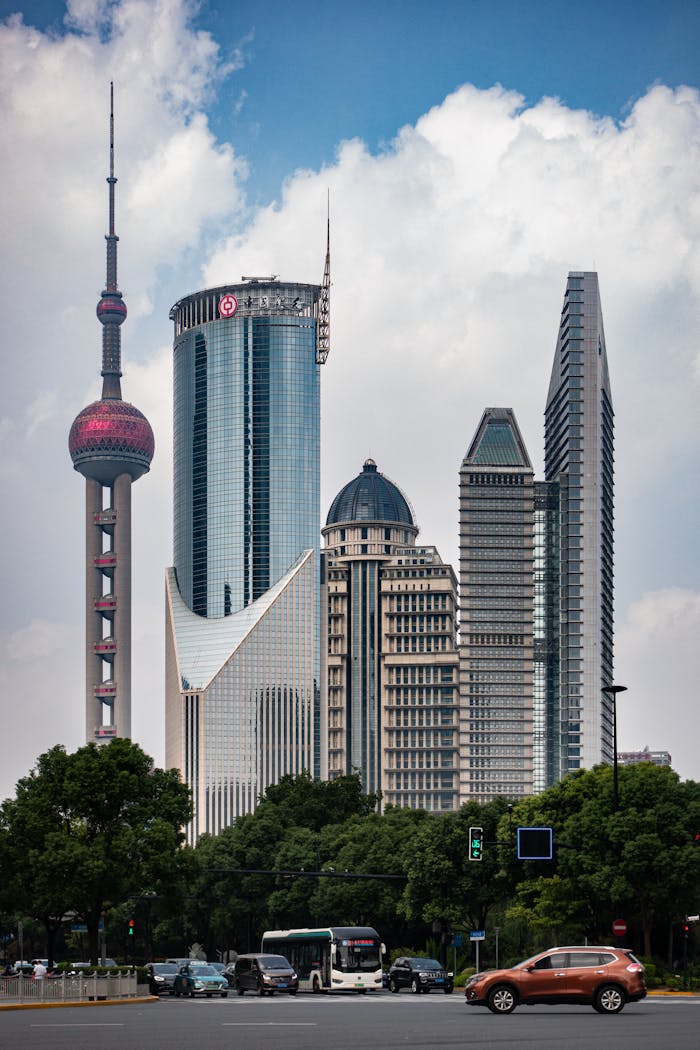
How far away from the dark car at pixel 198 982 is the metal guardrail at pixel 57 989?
7979mm

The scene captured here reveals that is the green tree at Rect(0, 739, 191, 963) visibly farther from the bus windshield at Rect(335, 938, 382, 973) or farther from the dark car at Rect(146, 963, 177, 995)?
the bus windshield at Rect(335, 938, 382, 973)

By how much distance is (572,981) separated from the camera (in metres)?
44.9

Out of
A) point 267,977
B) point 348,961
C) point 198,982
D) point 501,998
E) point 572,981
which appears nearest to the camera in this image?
point 572,981

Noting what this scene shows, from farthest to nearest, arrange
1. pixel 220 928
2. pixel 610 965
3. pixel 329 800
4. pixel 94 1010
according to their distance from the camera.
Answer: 1. pixel 329 800
2. pixel 220 928
3. pixel 94 1010
4. pixel 610 965

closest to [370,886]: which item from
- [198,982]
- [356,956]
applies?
[356,956]

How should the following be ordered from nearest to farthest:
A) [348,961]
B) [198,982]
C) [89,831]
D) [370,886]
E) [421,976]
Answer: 1. [198,982]
2. [421,976]
3. [348,961]
4. [89,831]
5. [370,886]

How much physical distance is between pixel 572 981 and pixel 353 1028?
336 inches

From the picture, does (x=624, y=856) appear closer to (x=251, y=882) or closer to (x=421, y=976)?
(x=421, y=976)

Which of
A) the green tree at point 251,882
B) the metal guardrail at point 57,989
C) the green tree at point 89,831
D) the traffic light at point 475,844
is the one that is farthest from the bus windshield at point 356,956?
the green tree at point 251,882

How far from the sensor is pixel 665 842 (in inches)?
3150

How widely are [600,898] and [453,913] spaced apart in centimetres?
1587

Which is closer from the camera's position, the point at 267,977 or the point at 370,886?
the point at 267,977

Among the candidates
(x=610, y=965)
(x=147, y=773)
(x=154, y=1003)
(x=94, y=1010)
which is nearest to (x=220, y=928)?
(x=147, y=773)

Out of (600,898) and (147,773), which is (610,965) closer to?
(600,898)
